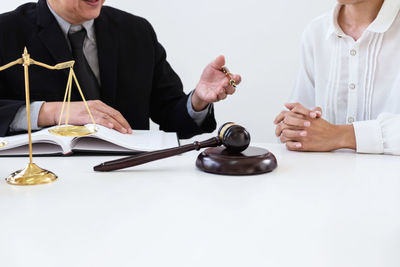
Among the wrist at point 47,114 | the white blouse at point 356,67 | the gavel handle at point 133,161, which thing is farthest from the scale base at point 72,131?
the white blouse at point 356,67

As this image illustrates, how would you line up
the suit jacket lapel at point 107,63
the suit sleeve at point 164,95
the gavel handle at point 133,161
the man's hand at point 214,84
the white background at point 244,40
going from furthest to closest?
1. the white background at point 244,40
2. the suit sleeve at point 164,95
3. the suit jacket lapel at point 107,63
4. the man's hand at point 214,84
5. the gavel handle at point 133,161

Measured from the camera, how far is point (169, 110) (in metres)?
2.24

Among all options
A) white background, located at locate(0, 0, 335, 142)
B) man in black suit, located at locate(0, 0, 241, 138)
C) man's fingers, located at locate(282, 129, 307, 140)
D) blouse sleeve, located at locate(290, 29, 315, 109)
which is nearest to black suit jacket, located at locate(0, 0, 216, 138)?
man in black suit, located at locate(0, 0, 241, 138)

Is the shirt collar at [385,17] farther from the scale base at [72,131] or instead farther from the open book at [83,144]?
the scale base at [72,131]

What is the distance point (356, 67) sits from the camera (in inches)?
69.4

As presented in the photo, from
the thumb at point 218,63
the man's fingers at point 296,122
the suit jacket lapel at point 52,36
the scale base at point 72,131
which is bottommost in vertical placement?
the man's fingers at point 296,122

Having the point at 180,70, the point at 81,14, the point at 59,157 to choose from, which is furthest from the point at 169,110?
the point at 180,70

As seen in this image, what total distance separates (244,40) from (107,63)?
64.5 inches

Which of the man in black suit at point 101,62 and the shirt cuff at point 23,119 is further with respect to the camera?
the man in black suit at point 101,62

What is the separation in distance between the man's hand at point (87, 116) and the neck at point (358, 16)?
3.01 feet

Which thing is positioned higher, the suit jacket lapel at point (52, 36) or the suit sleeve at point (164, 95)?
the suit jacket lapel at point (52, 36)

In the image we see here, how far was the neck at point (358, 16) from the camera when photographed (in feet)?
5.82

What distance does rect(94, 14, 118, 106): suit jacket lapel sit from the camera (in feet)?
6.74

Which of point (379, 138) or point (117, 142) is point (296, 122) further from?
point (117, 142)
